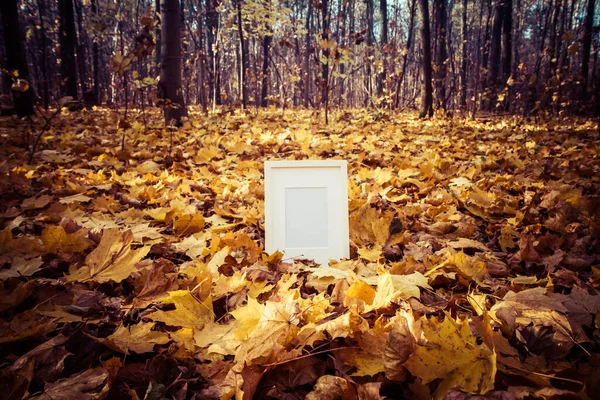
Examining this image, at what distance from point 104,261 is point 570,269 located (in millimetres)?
1616

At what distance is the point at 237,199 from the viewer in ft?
7.50

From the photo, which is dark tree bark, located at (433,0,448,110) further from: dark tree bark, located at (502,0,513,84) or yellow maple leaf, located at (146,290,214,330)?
yellow maple leaf, located at (146,290,214,330)

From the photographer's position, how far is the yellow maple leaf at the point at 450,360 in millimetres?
714

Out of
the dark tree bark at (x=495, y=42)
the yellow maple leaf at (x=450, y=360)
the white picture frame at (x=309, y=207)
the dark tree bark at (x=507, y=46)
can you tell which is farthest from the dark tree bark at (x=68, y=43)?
the dark tree bark at (x=507, y=46)

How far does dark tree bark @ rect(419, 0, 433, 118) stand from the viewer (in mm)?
7254

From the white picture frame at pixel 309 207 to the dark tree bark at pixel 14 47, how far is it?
6.65 metres

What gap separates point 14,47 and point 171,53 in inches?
130

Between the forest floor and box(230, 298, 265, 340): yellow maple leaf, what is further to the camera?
box(230, 298, 265, 340): yellow maple leaf

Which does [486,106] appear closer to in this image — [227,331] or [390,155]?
[390,155]

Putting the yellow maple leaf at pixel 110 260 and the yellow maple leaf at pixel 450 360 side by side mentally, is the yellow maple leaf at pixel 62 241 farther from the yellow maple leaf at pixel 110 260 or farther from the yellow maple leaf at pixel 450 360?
the yellow maple leaf at pixel 450 360

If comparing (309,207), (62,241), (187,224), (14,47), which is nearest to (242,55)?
(14,47)

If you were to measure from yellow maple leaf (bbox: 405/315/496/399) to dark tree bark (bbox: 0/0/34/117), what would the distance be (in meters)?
7.48

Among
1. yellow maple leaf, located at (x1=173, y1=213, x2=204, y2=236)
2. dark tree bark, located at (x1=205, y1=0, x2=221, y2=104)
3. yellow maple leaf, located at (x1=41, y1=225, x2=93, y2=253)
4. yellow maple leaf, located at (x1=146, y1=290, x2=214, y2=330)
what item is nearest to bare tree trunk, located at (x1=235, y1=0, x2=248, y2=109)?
dark tree bark, located at (x1=205, y1=0, x2=221, y2=104)

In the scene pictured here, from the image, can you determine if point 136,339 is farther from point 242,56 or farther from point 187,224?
point 242,56
